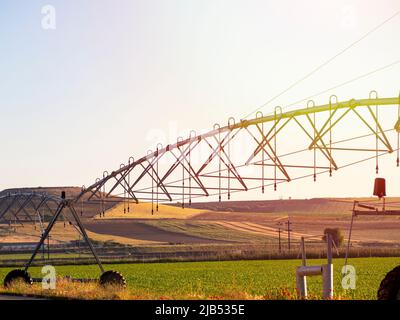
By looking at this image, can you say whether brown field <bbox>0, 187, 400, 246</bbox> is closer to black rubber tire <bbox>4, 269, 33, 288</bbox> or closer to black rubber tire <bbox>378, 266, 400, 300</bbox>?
black rubber tire <bbox>4, 269, 33, 288</bbox>

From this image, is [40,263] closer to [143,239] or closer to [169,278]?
[169,278]

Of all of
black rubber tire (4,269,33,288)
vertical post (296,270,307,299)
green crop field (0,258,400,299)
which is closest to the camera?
vertical post (296,270,307,299)

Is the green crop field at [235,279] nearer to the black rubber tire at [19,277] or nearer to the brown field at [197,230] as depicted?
the black rubber tire at [19,277]

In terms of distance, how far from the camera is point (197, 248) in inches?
4700

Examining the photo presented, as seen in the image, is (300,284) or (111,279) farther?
(111,279)

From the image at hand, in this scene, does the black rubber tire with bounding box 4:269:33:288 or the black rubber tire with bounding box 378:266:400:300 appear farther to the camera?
the black rubber tire with bounding box 4:269:33:288

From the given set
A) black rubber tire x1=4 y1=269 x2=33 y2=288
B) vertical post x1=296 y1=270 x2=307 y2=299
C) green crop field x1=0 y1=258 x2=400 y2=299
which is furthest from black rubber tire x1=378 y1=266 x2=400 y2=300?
green crop field x1=0 y1=258 x2=400 y2=299

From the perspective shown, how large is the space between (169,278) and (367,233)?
108742 mm

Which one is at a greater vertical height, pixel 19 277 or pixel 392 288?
pixel 392 288

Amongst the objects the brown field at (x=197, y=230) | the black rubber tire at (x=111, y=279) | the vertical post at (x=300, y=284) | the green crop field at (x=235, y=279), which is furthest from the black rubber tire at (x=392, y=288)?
the brown field at (x=197, y=230)

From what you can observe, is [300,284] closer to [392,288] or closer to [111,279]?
[392,288]

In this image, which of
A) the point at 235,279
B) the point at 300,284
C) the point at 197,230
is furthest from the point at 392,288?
the point at 197,230

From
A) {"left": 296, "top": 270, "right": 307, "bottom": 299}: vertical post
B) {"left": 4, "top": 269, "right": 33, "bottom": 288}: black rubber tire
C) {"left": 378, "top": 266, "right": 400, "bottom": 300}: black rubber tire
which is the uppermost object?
{"left": 378, "top": 266, "right": 400, "bottom": 300}: black rubber tire
